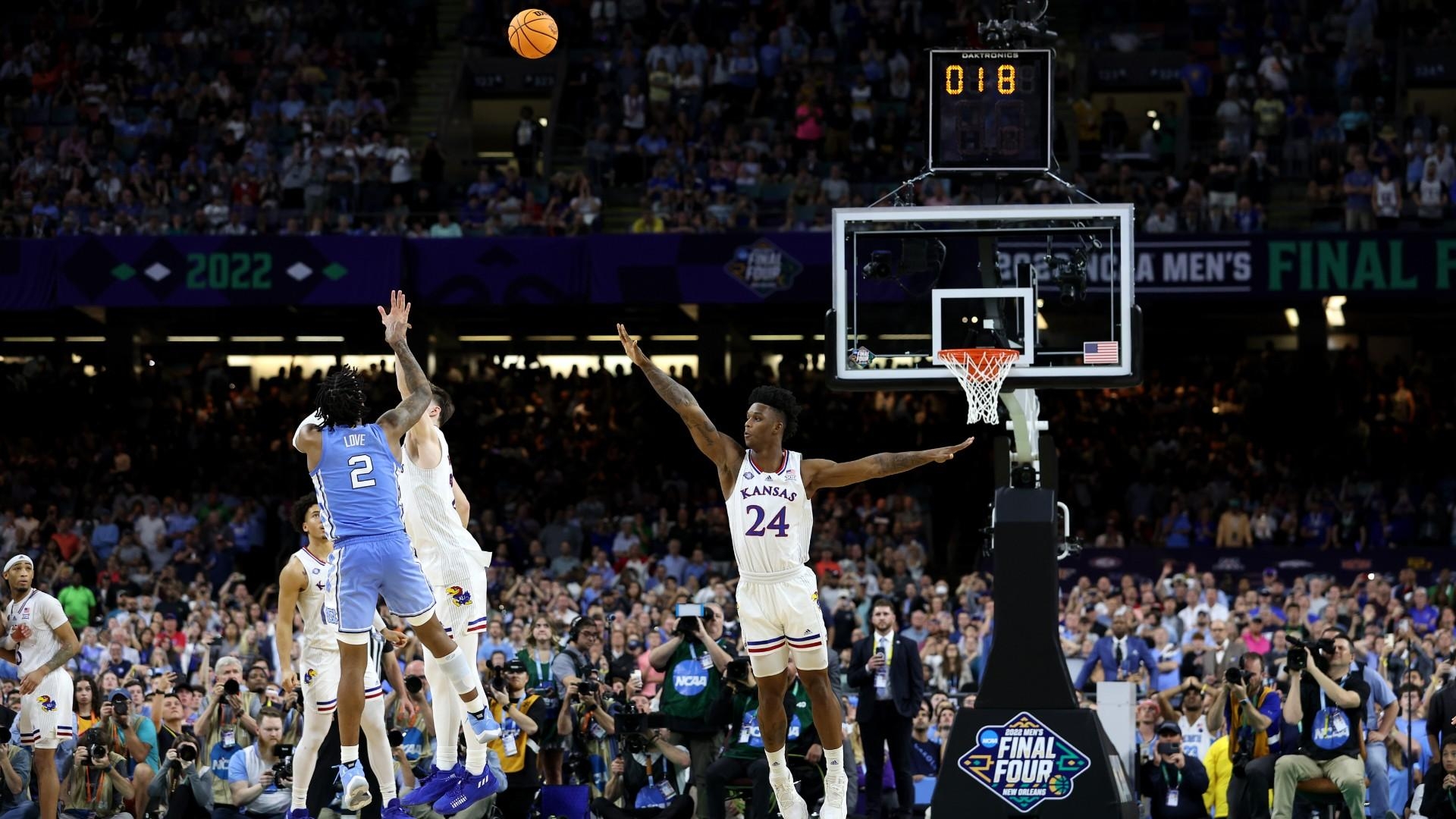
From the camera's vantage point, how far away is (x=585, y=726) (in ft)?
54.5

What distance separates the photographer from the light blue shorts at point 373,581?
11797 millimetres

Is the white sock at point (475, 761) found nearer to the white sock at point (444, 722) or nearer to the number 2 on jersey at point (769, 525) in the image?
the white sock at point (444, 722)

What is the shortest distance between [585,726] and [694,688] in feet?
3.20

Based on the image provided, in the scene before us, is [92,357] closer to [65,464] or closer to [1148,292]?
[65,464]

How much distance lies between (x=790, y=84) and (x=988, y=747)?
21257 millimetres

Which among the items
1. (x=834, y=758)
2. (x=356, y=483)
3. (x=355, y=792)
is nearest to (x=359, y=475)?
(x=356, y=483)

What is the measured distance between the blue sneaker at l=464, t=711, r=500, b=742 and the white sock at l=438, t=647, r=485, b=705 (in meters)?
0.04

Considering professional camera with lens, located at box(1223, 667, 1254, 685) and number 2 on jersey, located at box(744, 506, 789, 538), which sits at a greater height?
number 2 on jersey, located at box(744, 506, 789, 538)

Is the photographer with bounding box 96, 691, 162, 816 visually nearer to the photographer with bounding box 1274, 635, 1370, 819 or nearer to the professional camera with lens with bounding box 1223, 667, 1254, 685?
the professional camera with lens with bounding box 1223, 667, 1254, 685

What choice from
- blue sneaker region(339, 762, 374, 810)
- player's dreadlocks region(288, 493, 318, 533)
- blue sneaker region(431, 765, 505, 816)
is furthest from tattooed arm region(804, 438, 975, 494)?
player's dreadlocks region(288, 493, 318, 533)

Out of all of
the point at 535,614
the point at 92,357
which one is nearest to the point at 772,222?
the point at 535,614

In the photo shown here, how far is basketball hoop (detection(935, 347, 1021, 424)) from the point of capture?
44.3ft

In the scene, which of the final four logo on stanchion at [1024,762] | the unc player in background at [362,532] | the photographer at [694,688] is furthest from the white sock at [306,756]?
the photographer at [694,688]

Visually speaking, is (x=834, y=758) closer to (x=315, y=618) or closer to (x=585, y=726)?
(x=315, y=618)
